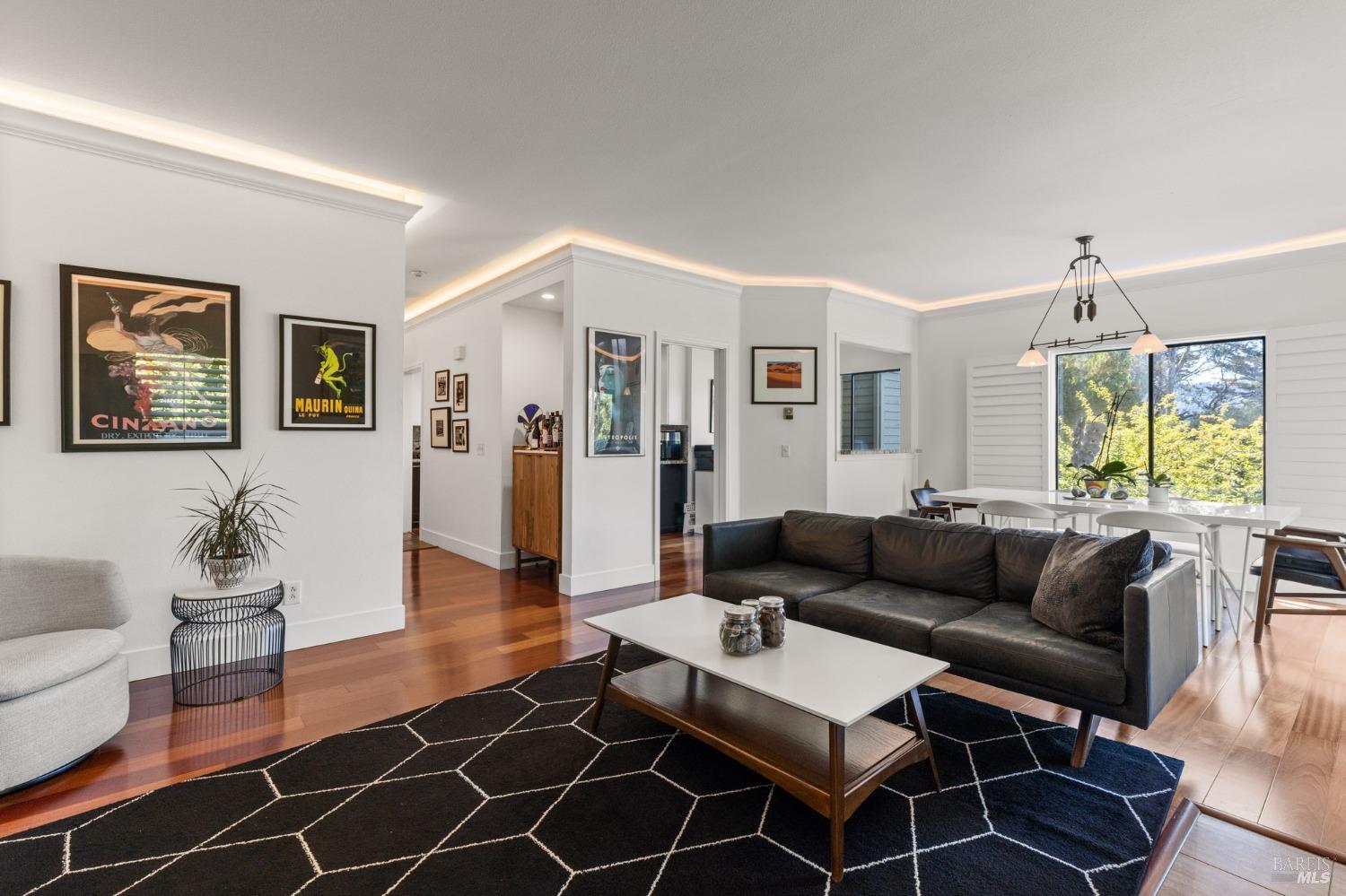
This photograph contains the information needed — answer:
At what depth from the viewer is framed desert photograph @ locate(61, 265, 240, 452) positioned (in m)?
2.88

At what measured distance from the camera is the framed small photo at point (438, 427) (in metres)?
6.54

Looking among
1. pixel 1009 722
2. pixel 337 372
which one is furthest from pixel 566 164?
pixel 1009 722

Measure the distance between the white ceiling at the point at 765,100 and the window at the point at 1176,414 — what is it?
1265mm

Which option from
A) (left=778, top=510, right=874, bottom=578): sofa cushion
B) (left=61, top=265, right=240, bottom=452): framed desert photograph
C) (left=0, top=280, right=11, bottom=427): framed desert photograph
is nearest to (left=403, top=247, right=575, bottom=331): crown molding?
(left=61, top=265, right=240, bottom=452): framed desert photograph

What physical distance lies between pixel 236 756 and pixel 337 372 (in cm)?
205

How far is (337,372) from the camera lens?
3.62 m

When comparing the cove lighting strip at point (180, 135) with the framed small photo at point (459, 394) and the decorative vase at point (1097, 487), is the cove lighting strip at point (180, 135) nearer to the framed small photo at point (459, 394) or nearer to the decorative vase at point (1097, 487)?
the framed small photo at point (459, 394)

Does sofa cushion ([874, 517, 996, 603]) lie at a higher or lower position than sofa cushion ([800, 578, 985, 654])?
higher

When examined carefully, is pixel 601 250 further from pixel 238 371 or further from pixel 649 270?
pixel 238 371

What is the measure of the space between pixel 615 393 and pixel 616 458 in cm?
52

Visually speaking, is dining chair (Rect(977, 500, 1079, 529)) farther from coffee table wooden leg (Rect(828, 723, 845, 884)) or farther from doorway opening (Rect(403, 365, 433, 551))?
doorway opening (Rect(403, 365, 433, 551))

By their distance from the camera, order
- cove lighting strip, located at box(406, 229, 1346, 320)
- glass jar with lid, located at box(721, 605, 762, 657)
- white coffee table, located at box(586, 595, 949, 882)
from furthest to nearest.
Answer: cove lighting strip, located at box(406, 229, 1346, 320), glass jar with lid, located at box(721, 605, 762, 657), white coffee table, located at box(586, 595, 949, 882)

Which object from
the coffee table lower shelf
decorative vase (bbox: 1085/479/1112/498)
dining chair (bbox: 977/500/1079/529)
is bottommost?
the coffee table lower shelf

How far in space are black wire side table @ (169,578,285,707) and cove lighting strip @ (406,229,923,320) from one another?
292 centimetres
